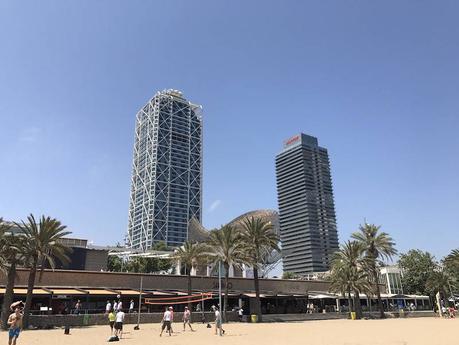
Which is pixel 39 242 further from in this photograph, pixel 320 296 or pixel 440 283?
pixel 440 283

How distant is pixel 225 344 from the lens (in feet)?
70.2

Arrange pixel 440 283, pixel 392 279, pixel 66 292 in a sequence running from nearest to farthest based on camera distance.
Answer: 1. pixel 66 292
2. pixel 440 283
3. pixel 392 279

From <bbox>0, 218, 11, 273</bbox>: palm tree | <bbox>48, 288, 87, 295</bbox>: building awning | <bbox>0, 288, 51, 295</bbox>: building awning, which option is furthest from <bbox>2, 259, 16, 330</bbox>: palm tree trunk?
<bbox>48, 288, 87, 295</bbox>: building awning

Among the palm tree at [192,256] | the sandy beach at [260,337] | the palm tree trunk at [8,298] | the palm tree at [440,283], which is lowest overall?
the sandy beach at [260,337]

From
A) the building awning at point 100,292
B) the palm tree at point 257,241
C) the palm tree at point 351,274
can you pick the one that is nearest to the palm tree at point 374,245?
the palm tree at point 351,274

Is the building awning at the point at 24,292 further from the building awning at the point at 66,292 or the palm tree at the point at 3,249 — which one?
the palm tree at the point at 3,249

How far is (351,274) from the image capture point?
53812mm

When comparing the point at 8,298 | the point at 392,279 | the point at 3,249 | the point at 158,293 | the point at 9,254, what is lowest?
the point at 8,298

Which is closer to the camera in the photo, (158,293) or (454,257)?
(158,293)

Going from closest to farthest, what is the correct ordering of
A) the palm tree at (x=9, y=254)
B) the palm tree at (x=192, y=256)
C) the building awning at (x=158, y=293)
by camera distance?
the palm tree at (x=9, y=254), the building awning at (x=158, y=293), the palm tree at (x=192, y=256)

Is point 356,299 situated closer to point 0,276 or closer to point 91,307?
point 91,307

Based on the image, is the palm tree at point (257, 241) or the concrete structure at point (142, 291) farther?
the palm tree at point (257, 241)

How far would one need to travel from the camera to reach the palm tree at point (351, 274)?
5309 cm

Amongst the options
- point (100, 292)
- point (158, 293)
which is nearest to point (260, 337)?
point (100, 292)
